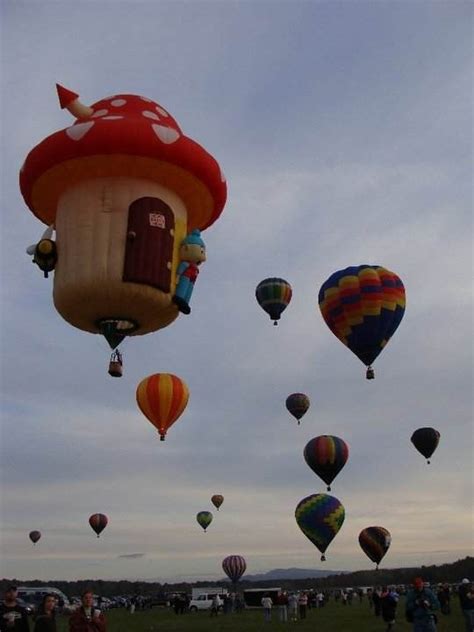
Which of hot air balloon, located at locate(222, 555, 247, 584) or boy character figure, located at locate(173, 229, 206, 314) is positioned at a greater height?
boy character figure, located at locate(173, 229, 206, 314)

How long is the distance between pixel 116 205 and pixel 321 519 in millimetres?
16879

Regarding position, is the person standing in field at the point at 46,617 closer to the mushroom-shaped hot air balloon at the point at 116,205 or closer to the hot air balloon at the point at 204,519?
the mushroom-shaped hot air balloon at the point at 116,205

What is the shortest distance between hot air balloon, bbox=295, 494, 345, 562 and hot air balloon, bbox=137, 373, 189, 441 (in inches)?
358

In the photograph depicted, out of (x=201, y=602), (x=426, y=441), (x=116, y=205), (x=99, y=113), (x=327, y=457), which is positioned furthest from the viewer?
(x=201, y=602)

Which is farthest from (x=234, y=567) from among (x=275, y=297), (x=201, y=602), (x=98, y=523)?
(x=275, y=297)

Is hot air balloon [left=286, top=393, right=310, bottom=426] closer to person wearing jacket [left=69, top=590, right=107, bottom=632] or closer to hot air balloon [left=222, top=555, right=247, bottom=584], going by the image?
hot air balloon [left=222, top=555, right=247, bottom=584]

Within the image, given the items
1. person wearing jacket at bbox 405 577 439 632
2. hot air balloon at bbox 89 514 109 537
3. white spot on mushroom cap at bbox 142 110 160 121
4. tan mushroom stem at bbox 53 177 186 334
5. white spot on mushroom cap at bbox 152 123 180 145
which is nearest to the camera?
person wearing jacket at bbox 405 577 439 632

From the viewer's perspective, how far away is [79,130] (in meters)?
7.96

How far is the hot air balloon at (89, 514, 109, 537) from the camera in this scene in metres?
34.8

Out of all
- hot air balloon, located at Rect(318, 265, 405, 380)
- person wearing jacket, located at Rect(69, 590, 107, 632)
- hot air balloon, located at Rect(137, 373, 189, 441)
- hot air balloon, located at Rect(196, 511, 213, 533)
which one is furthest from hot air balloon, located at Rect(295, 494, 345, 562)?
person wearing jacket, located at Rect(69, 590, 107, 632)

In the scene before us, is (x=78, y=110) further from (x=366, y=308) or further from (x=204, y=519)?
(x=204, y=519)

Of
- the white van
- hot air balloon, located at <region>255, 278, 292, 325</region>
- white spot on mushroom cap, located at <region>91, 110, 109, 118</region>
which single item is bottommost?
the white van

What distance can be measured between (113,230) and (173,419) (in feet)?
25.1

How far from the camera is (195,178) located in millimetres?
8461
